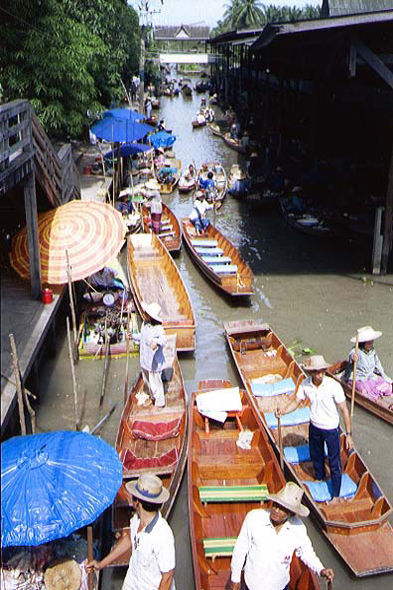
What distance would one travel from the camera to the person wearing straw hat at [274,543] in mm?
4250

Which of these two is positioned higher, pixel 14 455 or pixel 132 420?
pixel 14 455

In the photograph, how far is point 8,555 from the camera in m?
5.50

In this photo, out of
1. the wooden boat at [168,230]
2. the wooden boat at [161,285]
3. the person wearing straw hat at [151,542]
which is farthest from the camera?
the wooden boat at [168,230]

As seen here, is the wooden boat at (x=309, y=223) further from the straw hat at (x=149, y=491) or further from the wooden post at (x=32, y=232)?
the straw hat at (x=149, y=491)

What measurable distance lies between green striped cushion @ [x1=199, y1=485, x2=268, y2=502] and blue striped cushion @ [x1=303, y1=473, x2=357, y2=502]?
0.61 m

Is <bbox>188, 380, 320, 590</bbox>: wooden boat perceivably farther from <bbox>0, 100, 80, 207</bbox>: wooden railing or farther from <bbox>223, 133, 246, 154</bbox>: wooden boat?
<bbox>223, 133, 246, 154</bbox>: wooden boat

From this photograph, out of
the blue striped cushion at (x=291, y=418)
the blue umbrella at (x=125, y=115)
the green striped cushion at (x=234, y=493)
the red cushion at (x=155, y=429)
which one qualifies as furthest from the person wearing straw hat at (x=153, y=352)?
the blue umbrella at (x=125, y=115)

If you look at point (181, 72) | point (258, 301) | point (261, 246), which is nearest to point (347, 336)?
point (258, 301)

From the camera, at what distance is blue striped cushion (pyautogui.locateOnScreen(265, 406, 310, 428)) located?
841cm

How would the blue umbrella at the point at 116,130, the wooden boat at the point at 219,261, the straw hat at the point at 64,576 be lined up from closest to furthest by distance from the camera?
the straw hat at the point at 64,576 < the wooden boat at the point at 219,261 < the blue umbrella at the point at 116,130

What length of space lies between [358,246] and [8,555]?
13.8 metres

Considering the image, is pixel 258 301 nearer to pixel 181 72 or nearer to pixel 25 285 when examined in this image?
pixel 25 285

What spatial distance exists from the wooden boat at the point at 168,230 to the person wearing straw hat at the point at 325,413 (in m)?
9.84

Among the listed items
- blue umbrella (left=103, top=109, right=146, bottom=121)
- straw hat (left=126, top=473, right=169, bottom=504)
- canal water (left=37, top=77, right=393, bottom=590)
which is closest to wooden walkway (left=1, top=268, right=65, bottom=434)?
canal water (left=37, top=77, right=393, bottom=590)
